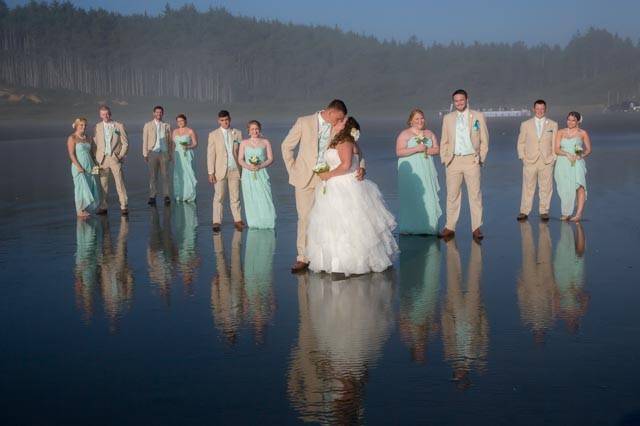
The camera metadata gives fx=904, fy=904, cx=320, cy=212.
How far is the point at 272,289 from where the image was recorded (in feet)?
30.9

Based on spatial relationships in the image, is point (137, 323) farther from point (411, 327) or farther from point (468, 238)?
point (468, 238)

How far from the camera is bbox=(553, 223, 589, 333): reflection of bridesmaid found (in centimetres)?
811

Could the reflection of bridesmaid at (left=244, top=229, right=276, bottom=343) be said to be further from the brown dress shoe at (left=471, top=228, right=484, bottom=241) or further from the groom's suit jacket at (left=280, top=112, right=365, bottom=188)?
the brown dress shoe at (left=471, top=228, right=484, bottom=241)

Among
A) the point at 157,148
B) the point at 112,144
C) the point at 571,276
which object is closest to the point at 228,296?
the point at 571,276

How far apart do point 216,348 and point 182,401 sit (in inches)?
48.4

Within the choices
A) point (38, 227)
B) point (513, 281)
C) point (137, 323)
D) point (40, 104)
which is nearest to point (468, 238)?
point (513, 281)

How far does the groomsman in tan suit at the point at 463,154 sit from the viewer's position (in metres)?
12.9

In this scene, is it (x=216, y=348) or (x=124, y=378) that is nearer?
(x=124, y=378)

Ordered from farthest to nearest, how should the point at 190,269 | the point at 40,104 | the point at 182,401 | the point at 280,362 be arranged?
1. the point at 40,104
2. the point at 190,269
3. the point at 280,362
4. the point at 182,401

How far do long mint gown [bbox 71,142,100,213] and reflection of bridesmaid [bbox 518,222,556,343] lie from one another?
7.69 metres

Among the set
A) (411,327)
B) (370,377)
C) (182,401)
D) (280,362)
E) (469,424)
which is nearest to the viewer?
(469,424)

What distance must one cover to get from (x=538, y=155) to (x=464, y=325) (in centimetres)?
818

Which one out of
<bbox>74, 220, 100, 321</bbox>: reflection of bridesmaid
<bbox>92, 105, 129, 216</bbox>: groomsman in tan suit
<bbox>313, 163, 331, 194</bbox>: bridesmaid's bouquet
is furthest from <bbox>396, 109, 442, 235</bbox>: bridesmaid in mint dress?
<bbox>92, 105, 129, 216</bbox>: groomsman in tan suit

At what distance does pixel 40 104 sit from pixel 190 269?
117 meters
